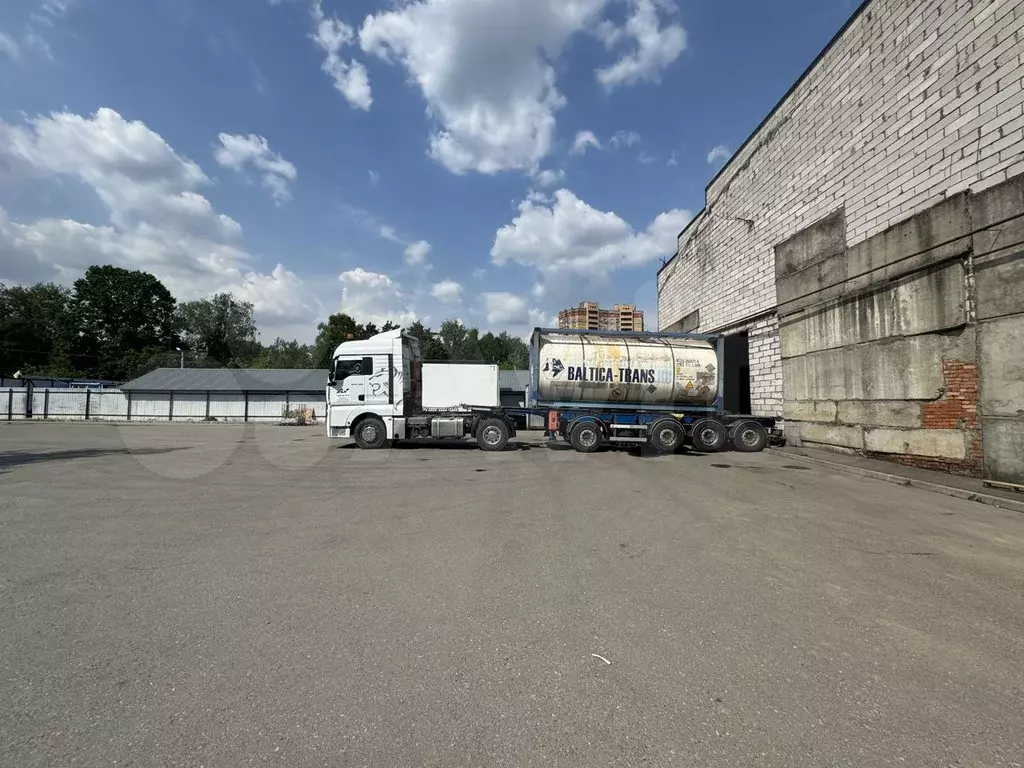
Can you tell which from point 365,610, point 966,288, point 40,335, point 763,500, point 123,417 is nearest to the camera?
point 365,610

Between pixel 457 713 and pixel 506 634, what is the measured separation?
2.97 ft

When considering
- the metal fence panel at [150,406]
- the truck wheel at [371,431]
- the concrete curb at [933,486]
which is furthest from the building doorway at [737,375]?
the metal fence panel at [150,406]

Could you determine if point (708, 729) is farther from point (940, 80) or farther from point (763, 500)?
point (940, 80)

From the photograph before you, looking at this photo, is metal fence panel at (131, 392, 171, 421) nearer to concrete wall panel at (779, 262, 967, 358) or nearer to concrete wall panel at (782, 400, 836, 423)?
concrete wall panel at (782, 400, 836, 423)

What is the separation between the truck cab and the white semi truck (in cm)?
3

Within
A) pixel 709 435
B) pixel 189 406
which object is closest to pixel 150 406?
pixel 189 406

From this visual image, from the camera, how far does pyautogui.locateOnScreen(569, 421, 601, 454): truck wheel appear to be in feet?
47.1

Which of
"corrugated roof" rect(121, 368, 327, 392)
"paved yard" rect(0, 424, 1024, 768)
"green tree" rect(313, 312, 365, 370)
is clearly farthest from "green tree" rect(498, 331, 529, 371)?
"paved yard" rect(0, 424, 1024, 768)

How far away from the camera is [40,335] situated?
64438mm

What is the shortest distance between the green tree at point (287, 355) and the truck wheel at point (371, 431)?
63197 mm

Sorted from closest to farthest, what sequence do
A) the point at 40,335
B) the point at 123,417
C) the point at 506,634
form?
the point at 506,634
the point at 123,417
the point at 40,335

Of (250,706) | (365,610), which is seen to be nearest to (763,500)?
(365,610)

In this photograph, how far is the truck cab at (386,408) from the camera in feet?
49.0

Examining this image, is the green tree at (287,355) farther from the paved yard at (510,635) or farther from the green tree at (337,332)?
the paved yard at (510,635)
